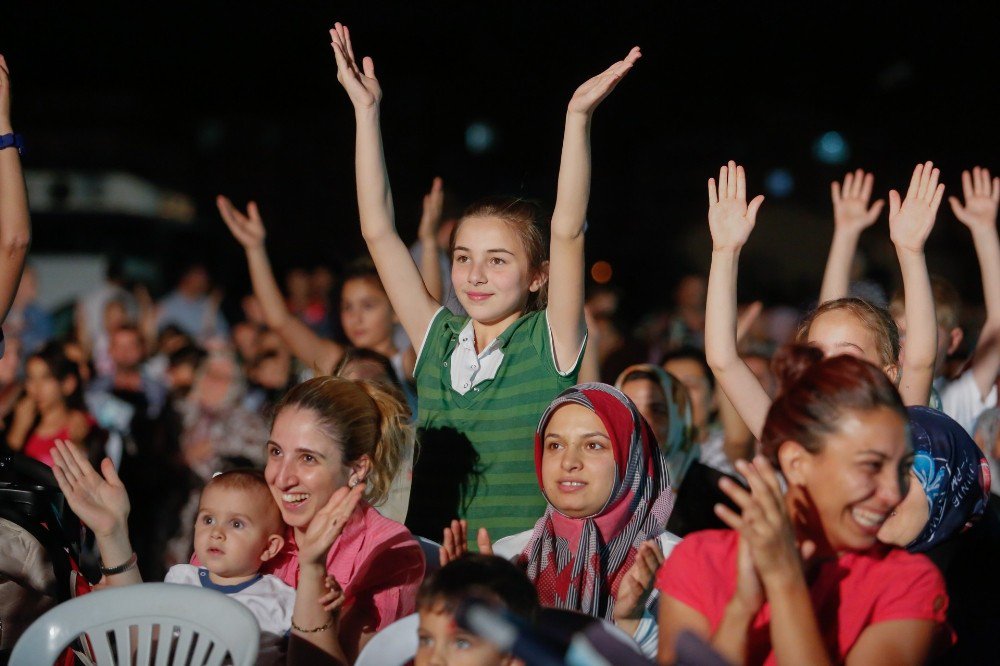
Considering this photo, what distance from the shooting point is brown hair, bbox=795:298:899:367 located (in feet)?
10.0

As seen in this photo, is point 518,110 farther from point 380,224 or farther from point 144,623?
point 144,623

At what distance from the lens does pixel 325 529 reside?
98.9 inches

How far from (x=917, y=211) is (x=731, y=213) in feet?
1.99

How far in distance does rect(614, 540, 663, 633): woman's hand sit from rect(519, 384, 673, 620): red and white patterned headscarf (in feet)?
0.22

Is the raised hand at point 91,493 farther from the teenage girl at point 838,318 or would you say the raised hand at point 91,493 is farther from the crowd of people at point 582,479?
the teenage girl at point 838,318

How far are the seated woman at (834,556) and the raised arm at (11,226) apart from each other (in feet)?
6.92

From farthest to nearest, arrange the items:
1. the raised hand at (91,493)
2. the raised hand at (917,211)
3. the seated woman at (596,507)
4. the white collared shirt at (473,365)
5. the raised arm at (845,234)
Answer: the raised arm at (845,234), the raised hand at (917,211), the white collared shirt at (473,365), the raised hand at (91,493), the seated woman at (596,507)

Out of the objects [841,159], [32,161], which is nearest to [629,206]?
[841,159]

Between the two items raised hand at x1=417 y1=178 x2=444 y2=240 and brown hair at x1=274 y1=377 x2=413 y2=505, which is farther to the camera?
raised hand at x1=417 y1=178 x2=444 y2=240

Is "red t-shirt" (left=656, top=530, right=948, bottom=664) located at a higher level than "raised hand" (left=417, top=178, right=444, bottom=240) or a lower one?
lower

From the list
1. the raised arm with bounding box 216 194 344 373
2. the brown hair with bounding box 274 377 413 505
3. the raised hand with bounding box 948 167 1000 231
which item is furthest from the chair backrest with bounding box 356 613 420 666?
the raised hand with bounding box 948 167 1000 231

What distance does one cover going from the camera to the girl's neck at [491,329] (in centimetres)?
322

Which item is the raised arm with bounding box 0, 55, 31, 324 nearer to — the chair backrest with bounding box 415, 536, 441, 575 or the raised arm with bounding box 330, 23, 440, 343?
the raised arm with bounding box 330, 23, 440, 343

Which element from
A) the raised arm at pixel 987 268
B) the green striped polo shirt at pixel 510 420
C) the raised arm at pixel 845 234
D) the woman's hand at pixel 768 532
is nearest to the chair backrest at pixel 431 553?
the green striped polo shirt at pixel 510 420
